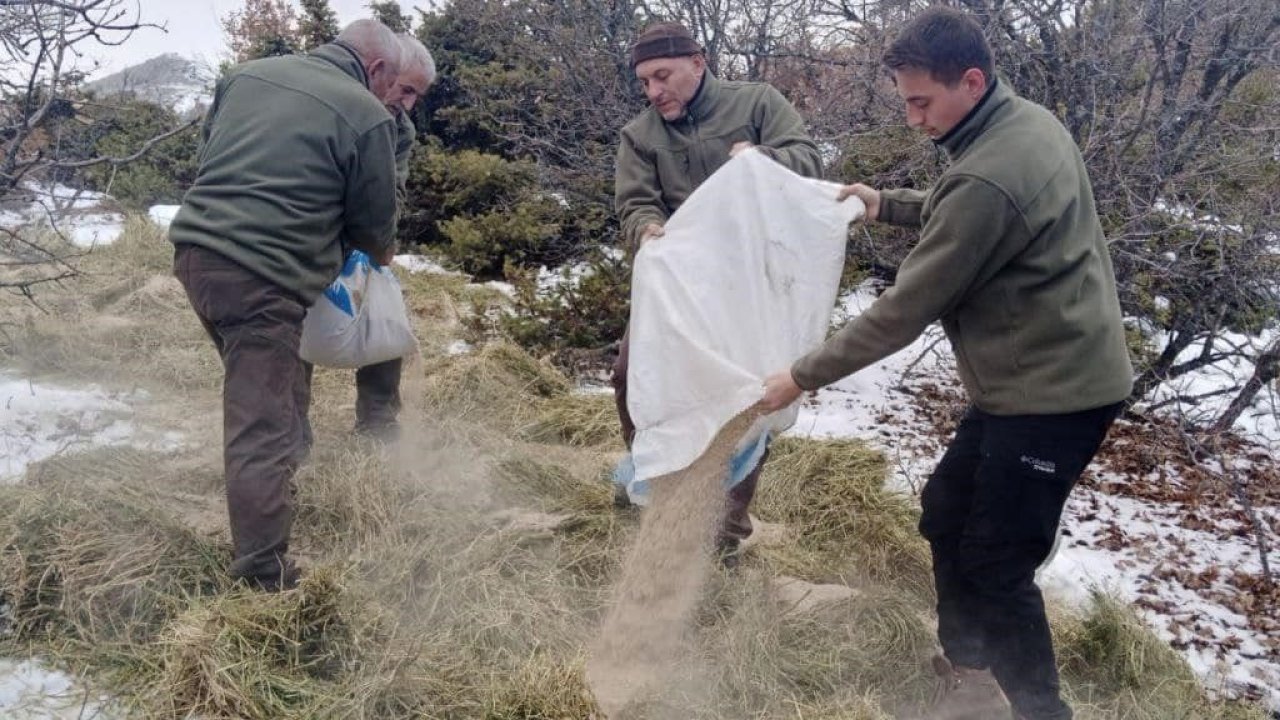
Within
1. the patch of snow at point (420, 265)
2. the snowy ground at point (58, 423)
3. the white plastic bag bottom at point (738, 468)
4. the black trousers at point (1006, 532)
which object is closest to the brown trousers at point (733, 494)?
the white plastic bag bottom at point (738, 468)

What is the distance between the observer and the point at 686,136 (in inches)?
116

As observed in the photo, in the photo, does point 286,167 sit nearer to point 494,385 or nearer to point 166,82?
point 494,385

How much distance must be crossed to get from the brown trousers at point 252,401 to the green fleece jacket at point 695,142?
115 cm

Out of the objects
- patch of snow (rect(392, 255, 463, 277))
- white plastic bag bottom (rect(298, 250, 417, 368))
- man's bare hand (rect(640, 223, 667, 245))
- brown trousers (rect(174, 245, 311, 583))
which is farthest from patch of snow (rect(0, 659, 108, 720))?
patch of snow (rect(392, 255, 463, 277))

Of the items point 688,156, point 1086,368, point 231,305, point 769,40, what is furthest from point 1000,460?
point 769,40

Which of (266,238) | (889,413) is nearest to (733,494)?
(266,238)

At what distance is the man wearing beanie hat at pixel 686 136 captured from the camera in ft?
9.21

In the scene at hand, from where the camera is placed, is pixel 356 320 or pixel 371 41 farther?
pixel 356 320

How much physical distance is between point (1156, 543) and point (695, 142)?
8.35ft

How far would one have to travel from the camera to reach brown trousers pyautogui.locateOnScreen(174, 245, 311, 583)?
8.39ft

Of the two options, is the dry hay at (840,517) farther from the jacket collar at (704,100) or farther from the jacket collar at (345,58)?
the jacket collar at (345,58)

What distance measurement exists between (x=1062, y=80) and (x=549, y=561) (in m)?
3.65

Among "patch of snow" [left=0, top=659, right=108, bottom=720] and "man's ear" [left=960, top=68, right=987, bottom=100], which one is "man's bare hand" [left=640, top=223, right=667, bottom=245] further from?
"patch of snow" [left=0, top=659, right=108, bottom=720]

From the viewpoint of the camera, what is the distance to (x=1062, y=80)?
461cm
